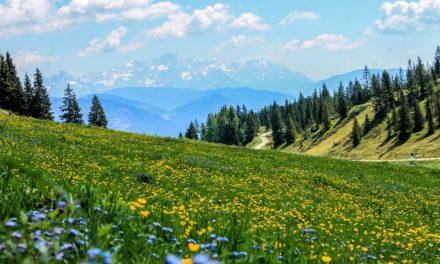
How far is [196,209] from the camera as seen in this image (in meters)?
10.8

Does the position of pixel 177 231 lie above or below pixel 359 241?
above

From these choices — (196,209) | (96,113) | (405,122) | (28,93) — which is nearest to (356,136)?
A: (405,122)

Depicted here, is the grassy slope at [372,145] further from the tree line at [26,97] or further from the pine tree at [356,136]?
the tree line at [26,97]

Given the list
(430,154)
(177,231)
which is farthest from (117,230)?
(430,154)

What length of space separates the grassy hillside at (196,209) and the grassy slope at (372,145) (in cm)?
11144

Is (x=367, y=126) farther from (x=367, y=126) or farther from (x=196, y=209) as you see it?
(x=196, y=209)

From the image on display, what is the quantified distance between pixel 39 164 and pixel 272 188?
9.60 meters

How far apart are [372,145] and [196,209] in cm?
16263

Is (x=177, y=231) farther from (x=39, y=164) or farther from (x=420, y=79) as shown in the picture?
(x=420, y=79)

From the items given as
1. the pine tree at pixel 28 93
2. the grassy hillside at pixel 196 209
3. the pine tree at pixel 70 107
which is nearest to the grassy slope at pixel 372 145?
the pine tree at pixel 70 107

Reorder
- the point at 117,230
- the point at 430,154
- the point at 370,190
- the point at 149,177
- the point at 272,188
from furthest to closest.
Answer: the point at 430,154, the point at 370,190, the point at 272,188, the point at 149,177, the point at 117,230

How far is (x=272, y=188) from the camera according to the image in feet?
61.0

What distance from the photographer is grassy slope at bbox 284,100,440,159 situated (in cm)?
13625

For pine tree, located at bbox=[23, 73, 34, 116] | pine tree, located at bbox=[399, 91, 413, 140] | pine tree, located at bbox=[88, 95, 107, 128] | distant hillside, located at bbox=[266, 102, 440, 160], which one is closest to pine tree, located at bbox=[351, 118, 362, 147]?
distant hillside, located at bbox=[266, 102, 440, 160]
